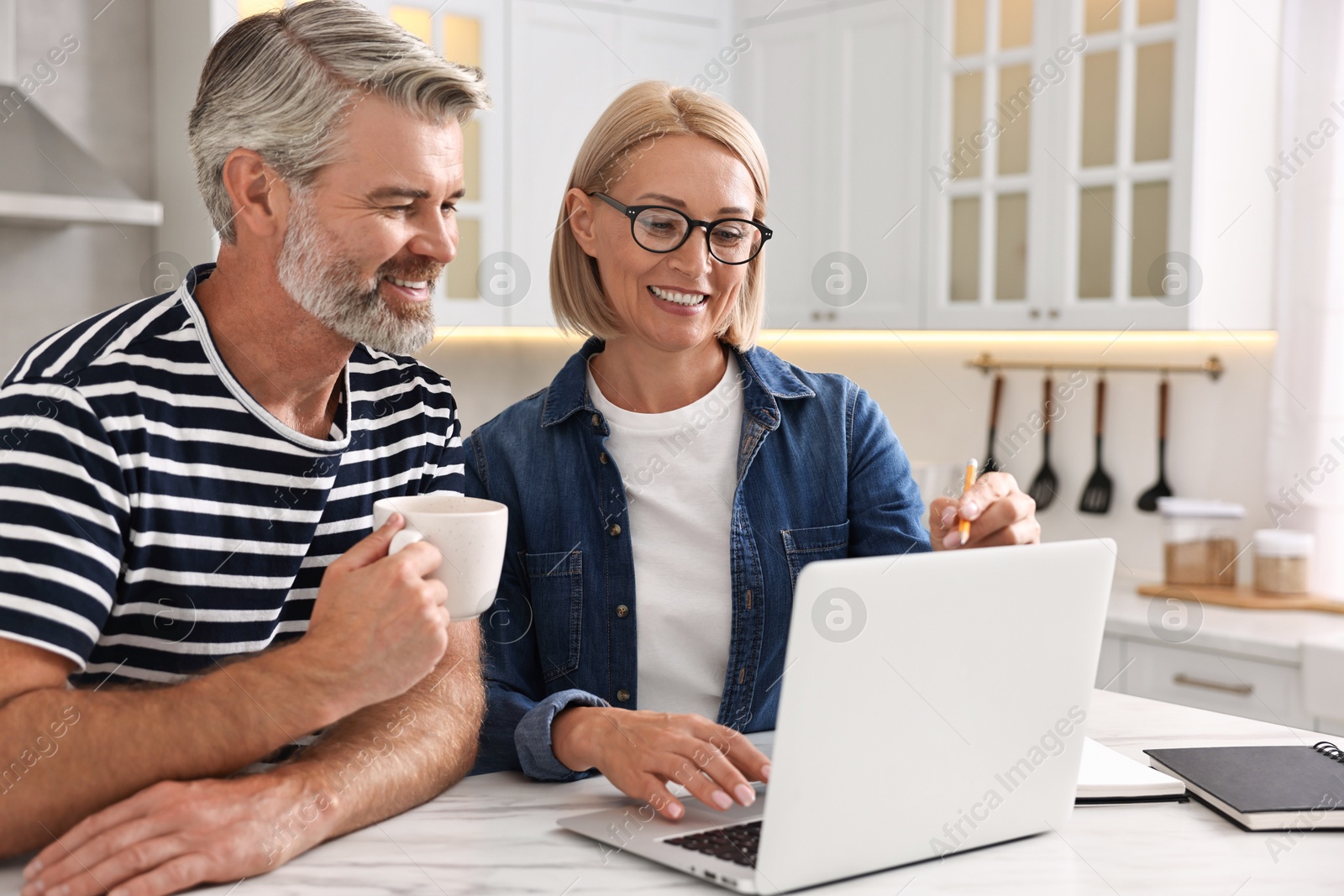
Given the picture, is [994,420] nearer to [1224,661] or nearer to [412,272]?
[1224,661]

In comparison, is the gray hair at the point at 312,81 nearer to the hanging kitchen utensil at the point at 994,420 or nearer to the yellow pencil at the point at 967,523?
the yellow pencil at the point at 967,523

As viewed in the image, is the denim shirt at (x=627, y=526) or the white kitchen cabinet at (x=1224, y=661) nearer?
the denim shirt at (x=627, y=526)

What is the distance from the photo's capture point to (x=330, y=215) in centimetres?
120

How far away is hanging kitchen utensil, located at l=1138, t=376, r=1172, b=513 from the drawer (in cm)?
53

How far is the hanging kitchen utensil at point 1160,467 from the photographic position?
301 centimetres

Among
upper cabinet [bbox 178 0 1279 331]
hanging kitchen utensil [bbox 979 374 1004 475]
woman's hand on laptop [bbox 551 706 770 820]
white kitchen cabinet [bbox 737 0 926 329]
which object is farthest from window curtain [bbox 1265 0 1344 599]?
woman's hand on laptop [bbox 551 706 770 820]

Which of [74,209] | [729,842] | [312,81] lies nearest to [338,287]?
[312,81]

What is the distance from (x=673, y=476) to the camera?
1521 millimetres

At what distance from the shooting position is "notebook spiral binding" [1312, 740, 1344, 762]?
3.87ft

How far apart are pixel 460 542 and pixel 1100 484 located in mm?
2514

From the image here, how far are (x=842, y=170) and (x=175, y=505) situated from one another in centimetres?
255

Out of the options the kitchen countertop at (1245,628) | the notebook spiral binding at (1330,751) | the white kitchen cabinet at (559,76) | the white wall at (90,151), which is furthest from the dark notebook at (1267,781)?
the white wall at (90,151)

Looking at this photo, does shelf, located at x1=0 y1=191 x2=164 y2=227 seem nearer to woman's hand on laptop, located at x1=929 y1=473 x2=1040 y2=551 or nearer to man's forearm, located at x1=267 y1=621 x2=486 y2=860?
man's forearm, located at x1=267 y1=621 x2=486 y2=860

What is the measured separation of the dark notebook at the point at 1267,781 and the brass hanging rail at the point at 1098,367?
1890mm
